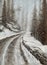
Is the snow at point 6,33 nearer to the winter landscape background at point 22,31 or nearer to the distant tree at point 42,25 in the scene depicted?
the winter landscape background at point 22,31

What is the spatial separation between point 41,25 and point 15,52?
66 cm

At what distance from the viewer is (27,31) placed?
3.67 m

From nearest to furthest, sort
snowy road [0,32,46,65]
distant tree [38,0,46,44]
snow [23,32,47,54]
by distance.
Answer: snowy road [0,32,46,65]
snow [23,32,47,54]
distant tree [38,0,46,44]

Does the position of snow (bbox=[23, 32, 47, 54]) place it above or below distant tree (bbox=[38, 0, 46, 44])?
below

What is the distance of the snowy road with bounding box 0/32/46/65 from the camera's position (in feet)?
11.0

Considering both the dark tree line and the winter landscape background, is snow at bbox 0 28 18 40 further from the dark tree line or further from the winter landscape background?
the dark tree line

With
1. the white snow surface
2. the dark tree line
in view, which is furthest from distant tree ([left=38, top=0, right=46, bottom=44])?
the white snow surface

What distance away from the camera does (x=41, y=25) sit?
3650 millimetres

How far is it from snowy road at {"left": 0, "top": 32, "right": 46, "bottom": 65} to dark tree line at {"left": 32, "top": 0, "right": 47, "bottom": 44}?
12 centimetres

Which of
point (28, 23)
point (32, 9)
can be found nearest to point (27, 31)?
point (28, 23)

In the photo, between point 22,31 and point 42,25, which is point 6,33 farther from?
point 42,25

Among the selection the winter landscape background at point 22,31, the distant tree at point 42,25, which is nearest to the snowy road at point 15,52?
the winter landscape background at point 22,31

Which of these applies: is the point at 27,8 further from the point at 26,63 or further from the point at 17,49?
the point at 26,63

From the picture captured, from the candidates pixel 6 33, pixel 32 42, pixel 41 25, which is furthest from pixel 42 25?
pixel 6 33
